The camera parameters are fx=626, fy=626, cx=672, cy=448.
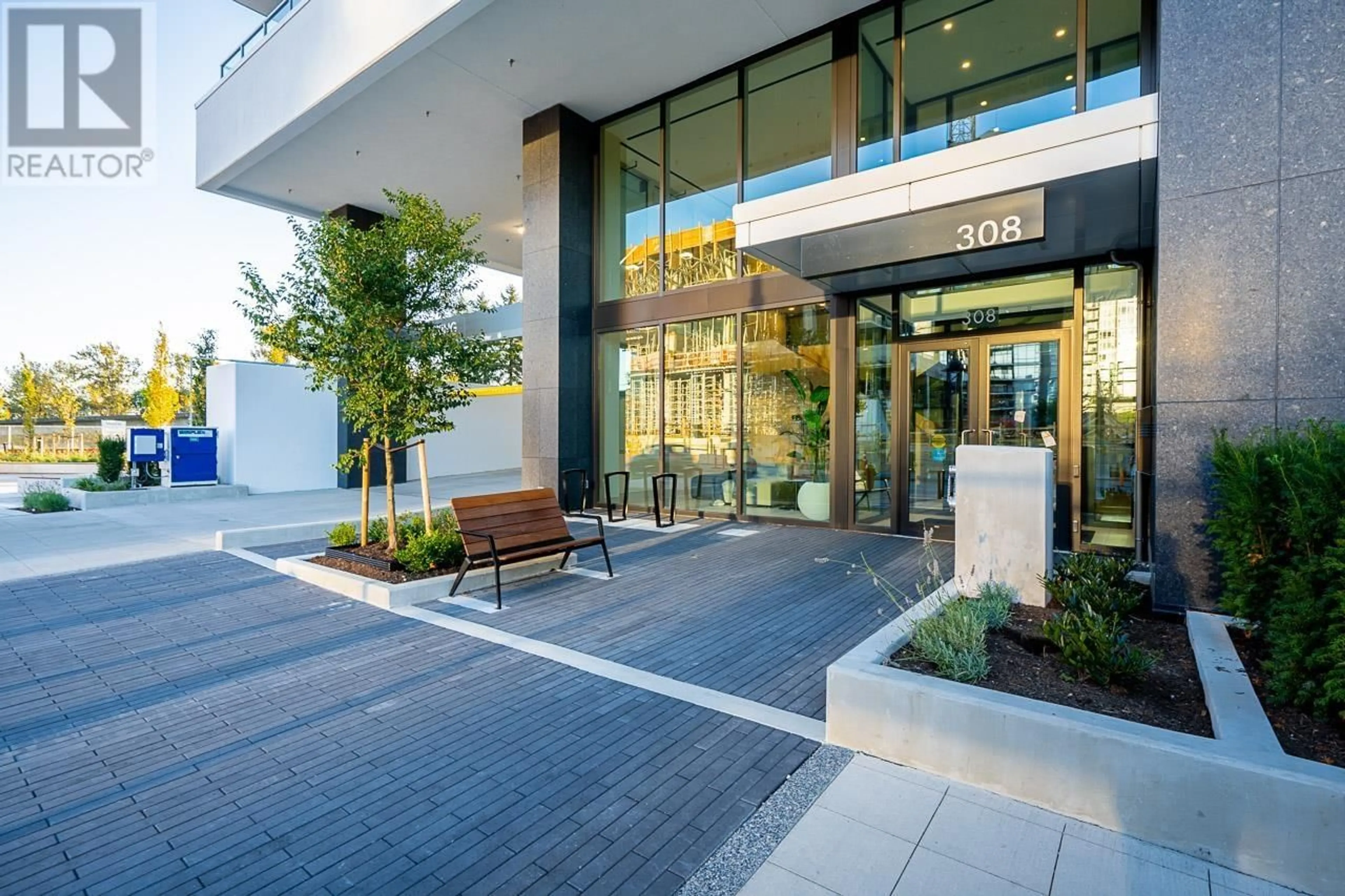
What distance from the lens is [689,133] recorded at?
37.1 feet

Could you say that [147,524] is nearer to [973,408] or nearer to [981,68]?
[973,408]

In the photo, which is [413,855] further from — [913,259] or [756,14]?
[756,14]

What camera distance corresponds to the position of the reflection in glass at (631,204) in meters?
11.5

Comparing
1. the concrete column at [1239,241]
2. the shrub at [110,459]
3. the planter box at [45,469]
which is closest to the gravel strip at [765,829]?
the concrete column at [1239,241]

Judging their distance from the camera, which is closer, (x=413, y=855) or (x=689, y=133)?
(x=413, y=855)

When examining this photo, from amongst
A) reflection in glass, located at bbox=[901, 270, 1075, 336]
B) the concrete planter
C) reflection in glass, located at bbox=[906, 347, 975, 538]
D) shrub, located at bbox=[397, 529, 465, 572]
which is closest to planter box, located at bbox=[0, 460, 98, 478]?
the concrete planter

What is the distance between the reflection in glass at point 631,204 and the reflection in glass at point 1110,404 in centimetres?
674

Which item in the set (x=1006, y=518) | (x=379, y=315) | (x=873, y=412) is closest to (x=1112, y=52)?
(x=873, y=412)

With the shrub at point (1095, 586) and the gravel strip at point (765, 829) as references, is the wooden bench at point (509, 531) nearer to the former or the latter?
the gravel strip at point (765, 829)

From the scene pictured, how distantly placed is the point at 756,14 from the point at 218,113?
494 inches

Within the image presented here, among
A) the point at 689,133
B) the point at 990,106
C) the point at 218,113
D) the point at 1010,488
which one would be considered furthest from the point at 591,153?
the point at 1010,488

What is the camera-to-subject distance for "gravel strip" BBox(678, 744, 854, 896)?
2230mm

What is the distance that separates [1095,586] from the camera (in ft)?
14.5

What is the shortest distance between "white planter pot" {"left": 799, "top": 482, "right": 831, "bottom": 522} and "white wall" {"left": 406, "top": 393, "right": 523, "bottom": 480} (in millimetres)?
13219
